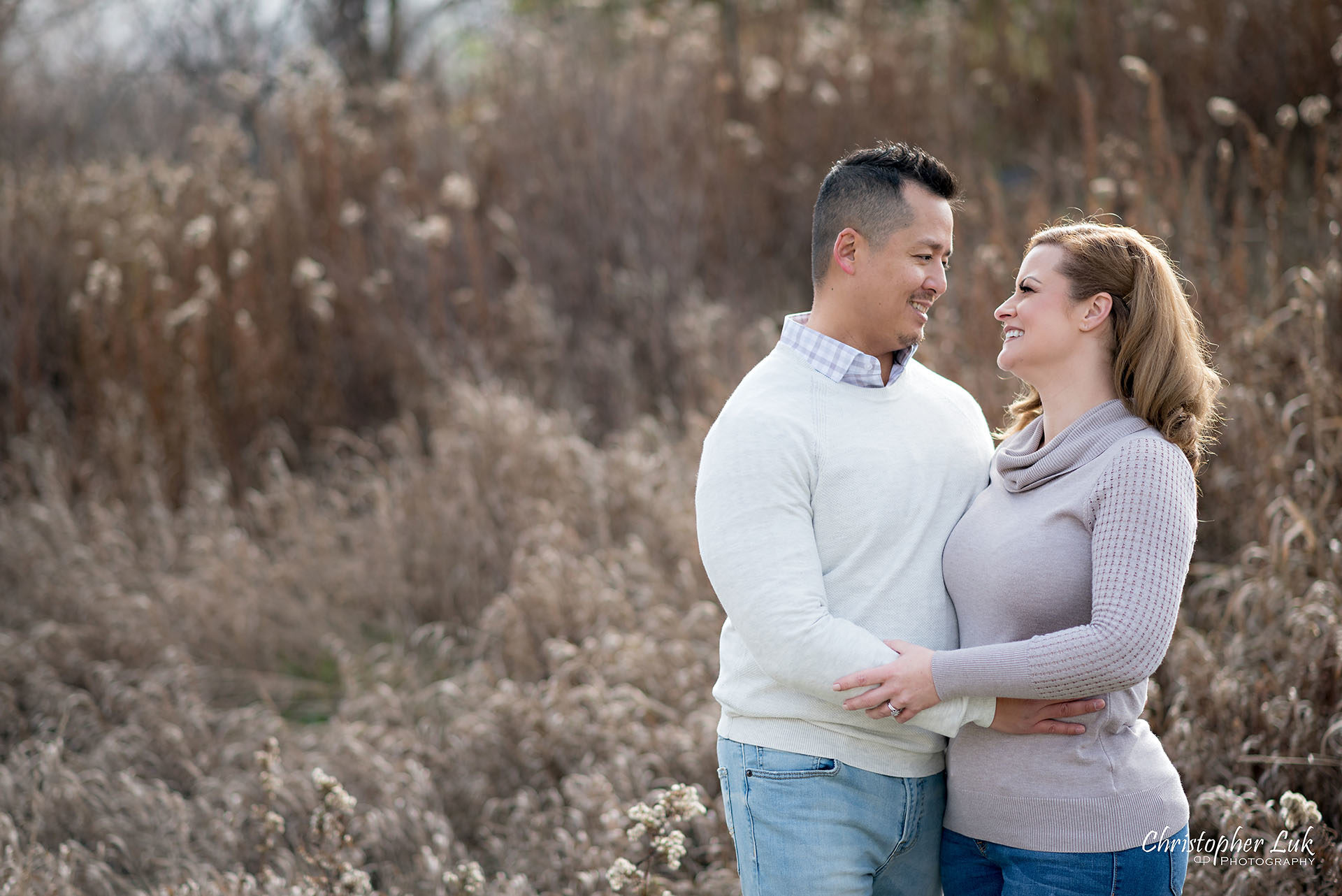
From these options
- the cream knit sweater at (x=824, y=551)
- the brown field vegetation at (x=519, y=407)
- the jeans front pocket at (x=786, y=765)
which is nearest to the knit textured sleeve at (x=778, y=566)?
the cream knit sweater at (x=824, y=551)

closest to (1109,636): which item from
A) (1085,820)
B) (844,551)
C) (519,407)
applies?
(1085,820)

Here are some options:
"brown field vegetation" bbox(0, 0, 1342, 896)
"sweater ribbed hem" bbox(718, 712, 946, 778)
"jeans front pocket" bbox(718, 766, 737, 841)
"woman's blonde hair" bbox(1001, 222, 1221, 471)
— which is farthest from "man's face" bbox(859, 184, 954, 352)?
"brown field vegetation" bbox(0, 0, 1342, 896)

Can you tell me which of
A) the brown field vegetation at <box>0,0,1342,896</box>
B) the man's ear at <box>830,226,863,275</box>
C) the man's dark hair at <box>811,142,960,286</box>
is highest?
the man's dark hair at <box>811,142,960,286</box>

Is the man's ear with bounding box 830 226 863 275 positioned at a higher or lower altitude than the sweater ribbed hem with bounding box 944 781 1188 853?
higher

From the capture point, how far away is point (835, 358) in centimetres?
205

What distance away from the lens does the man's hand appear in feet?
6.27

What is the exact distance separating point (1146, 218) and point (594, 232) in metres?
3.31

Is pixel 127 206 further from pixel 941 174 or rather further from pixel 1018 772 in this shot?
→ pixel 1018 772

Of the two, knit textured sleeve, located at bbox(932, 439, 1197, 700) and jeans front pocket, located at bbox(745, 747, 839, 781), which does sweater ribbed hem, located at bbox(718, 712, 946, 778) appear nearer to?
jeans front pocket, located at bbox(745, 747, 839, 781)

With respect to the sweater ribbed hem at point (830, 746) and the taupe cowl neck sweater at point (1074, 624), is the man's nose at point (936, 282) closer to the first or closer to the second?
the taupe cowl neck sweater at point (1074, 624)

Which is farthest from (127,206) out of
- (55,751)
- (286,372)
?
(55,751)

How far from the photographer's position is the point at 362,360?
661 cm

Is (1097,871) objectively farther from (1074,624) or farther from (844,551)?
(844,551)

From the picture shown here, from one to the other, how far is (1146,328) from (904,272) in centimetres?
45
